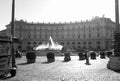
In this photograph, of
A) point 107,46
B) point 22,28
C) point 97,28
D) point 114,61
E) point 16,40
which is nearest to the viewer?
point 16,40

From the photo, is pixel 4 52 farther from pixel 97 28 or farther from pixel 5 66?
pixel 97 28

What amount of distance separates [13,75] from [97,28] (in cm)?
8492

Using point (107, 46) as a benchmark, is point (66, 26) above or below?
above

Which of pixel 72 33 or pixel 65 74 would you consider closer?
pixel 65 74

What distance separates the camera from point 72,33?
9881 centimetres

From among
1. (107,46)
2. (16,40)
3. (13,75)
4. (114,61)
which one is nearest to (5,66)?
(13,75)

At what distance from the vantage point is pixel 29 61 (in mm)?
20906

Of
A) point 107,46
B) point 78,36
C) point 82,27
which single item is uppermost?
point 82,27

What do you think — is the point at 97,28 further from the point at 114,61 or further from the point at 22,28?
the point at 114,61

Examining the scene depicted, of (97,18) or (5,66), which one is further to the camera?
(97,18)

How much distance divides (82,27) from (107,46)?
2126cm

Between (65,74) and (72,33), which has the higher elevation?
(72,33)

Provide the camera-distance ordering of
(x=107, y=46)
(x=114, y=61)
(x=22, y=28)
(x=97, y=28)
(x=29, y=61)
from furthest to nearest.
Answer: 1. (x=22, y=28)
2. (x=97, y=28)
3. (x=107, y=46)
4. (x=29, y=61)
5. (x=114, y=61)

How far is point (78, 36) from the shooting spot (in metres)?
96.9
